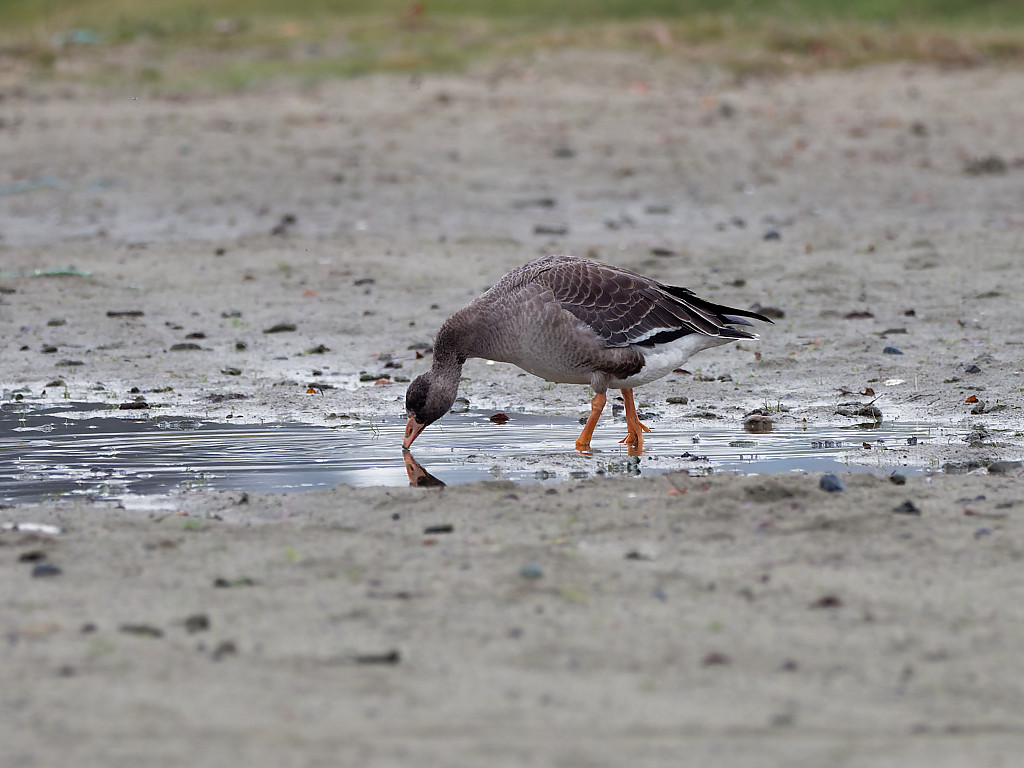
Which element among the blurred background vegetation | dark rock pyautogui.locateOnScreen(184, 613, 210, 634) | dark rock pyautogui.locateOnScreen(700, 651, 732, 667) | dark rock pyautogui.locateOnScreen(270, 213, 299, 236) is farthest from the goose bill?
the blurred background vegetation

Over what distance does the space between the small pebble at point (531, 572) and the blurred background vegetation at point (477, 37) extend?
17.6 meters

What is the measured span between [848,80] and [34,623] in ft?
65.0

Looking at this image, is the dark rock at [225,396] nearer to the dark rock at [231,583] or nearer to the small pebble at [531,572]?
the dark rock at [231,583]

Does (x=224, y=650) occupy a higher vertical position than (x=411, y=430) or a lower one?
higher

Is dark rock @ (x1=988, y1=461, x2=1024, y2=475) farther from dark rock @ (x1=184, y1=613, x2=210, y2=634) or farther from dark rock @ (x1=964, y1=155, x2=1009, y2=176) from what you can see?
dark rock @ (x1=964, y1=155, x2=1009, y2=176)

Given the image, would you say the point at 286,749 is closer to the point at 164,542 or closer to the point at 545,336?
the point at 164,542

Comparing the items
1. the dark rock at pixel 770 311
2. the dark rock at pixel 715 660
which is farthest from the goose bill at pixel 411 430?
the dark rock at pixel 770 311

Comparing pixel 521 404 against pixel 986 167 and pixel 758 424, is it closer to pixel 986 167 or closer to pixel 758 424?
pixel 758 424

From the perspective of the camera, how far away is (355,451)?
8898 millimetres

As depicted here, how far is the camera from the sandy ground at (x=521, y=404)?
460 cm

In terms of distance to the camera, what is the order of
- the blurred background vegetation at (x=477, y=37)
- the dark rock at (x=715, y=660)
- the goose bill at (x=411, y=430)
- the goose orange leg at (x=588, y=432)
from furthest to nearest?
the blurred background vegetation at (x=477, y=37) < the goose bill at (x=411, y=430) < the goose orange leg at (x=588, y=432) < the dark rock at (x=715, y=660)

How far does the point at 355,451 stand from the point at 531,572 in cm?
327

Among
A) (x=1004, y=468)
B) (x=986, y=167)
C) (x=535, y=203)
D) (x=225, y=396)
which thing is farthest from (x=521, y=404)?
(x=986, y=167)

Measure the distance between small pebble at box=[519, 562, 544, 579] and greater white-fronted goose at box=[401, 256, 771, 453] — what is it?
2923 mm
